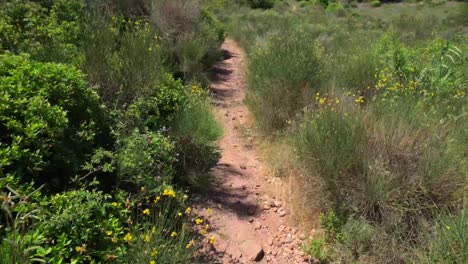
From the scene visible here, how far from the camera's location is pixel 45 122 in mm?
2623

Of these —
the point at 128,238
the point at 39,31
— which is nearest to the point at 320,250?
the point at 128,238

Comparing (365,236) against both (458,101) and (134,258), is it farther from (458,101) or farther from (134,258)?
(458,101)

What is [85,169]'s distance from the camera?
9.70ft

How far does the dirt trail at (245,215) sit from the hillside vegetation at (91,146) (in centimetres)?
33

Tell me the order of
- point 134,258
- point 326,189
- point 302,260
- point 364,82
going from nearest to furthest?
1. point 134,258
2. point 302,260
3. point 326,189
4. point 364,82

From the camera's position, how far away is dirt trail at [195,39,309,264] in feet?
11.6

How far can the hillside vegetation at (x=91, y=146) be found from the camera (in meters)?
2.27

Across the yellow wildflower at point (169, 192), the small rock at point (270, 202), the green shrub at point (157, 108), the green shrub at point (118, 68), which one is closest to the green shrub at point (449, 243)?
the small rock at point (270, 202)

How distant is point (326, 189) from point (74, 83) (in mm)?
2550

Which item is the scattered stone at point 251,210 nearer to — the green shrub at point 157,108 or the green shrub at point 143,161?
the green shrub at point 143,161

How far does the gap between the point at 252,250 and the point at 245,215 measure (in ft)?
1.86

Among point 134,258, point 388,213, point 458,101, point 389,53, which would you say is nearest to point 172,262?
point 134,258

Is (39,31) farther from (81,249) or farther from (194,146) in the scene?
(81,249)

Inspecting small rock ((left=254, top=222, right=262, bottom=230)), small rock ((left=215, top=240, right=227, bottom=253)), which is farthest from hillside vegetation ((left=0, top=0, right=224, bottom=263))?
small rock ((left=254, top=222, right=262, bottom=230))
